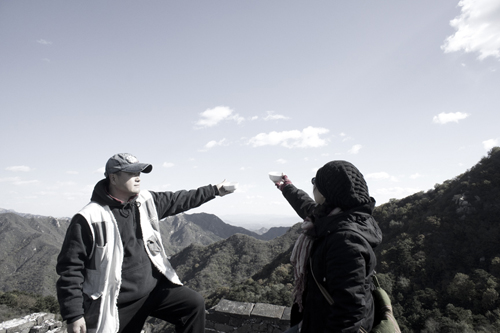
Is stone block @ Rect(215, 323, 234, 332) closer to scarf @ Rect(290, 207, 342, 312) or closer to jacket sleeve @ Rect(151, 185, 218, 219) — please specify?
jacket sleeve @ Rect(151, 185, 218, 219)

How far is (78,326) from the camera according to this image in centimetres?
180

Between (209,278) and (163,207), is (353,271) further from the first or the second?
(209,278)

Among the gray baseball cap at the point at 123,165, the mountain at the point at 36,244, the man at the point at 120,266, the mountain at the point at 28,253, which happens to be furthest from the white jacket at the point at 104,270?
the mountain at the point at 36,244

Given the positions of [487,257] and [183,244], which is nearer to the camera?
[487,257]

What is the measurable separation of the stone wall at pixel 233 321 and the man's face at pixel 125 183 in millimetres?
3287

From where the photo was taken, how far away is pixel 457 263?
16.4m

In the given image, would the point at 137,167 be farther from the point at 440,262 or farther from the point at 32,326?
the point at 440,262

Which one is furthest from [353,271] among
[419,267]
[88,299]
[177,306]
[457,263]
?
[457,263]

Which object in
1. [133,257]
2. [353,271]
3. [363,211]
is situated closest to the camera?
[353,271]

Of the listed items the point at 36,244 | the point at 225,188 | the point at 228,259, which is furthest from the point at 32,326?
the point at 36,244

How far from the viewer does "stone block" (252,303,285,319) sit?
4.44m

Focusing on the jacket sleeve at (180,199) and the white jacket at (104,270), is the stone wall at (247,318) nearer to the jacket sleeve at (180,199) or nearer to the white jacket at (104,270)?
the jacket sleeve at (180,199)

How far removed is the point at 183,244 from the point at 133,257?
507 ft

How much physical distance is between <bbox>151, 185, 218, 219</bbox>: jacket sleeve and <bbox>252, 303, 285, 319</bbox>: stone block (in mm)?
2696
